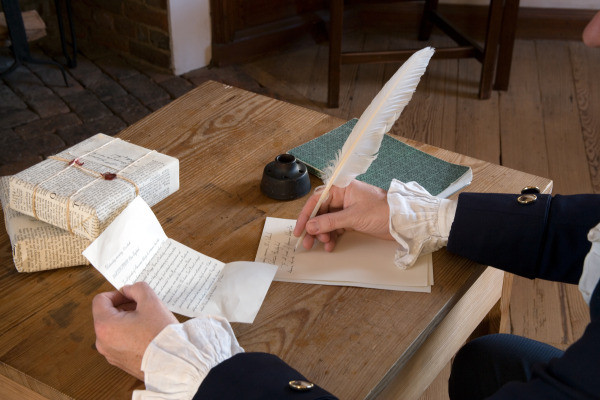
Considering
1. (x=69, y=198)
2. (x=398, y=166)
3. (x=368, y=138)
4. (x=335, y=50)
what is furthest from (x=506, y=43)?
(x=69, y=198)

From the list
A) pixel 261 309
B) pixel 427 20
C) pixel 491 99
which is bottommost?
pixel 491 99

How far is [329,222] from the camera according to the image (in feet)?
3.92

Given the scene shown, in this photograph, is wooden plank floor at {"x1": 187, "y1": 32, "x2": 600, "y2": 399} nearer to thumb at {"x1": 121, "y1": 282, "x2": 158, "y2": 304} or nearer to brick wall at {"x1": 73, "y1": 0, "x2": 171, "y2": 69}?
brick wall at {"x1": 73, "y1": 0, "x2": 171, "y2": 69}

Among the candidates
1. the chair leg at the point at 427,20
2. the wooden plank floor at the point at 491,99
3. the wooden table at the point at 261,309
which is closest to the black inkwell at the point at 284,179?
the wooden table at the point at 261,309

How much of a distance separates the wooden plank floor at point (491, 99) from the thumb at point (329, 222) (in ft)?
3.78

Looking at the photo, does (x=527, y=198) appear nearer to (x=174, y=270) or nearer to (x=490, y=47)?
(x=174, y=270)

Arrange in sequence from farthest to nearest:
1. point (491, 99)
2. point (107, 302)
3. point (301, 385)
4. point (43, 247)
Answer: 1. point (491, 99)
2. point (43, 247)
3. point (107, 302)
4. point (301, 385)

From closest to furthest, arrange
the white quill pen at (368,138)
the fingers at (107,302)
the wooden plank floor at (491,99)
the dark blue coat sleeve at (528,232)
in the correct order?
1. the fingers at (107,302)
2. the dark blue coat sleeve at (528,232)
3. the white quill pen at (368,138)
4. the wooden plank floor at (491,99)

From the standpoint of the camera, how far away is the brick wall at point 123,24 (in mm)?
3139

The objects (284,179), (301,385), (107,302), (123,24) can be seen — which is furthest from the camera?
(123,24)

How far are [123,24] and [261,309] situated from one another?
2575 millimetres

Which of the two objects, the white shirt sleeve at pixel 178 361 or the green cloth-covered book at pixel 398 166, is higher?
the white shirt sleeve at pixel 178 361

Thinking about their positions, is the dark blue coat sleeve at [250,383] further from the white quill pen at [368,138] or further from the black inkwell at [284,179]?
the black inkwell at [284,179]

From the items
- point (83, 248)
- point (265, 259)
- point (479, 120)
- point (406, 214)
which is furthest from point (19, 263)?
point (479, 120)
